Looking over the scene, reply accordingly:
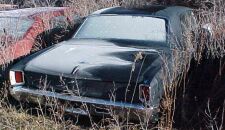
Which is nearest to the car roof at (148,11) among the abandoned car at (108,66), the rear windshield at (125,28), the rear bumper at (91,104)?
the abandoned car at (108,66)

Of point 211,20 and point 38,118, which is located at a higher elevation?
point 211,20

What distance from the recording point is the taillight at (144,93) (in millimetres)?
3525

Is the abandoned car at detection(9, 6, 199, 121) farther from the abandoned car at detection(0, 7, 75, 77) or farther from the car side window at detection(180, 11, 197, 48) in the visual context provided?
the abandoned car at detection(0, 7, 75, 77)

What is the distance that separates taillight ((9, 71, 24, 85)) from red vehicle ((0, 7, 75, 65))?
1.06 m

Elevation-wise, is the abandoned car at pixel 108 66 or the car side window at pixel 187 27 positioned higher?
the car side window at pixel 187 27

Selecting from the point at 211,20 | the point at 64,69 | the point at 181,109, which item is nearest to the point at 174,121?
the point at 181,109

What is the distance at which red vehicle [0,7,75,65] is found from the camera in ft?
18.1

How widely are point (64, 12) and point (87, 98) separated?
149 inches

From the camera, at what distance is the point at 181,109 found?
3.98 meters

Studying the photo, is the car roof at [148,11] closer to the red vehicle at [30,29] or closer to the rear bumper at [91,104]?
the red vehicle at [30,29]

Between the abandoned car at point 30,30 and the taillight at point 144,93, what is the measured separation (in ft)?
8.03

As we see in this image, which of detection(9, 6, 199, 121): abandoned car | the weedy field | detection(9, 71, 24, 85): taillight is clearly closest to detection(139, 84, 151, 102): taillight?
detection(9, 6, 199, 121): abandoned car

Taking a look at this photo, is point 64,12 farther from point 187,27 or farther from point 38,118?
point 38,118

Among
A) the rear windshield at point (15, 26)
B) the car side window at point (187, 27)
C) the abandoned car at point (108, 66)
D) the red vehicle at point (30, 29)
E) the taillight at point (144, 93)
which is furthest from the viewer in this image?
the rear windshield at point (15, 26)
